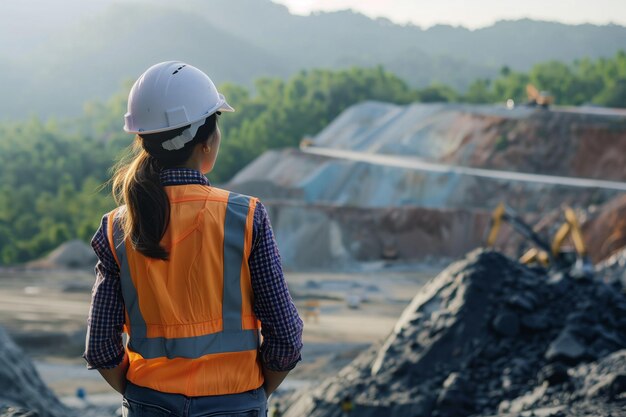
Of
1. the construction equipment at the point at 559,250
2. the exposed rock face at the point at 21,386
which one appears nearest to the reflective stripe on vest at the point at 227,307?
the exposed rock face at the point at 21,386

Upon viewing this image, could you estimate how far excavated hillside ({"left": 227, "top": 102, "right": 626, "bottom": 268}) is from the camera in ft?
103

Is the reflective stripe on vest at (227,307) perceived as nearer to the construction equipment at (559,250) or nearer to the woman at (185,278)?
the woman at (185,278)

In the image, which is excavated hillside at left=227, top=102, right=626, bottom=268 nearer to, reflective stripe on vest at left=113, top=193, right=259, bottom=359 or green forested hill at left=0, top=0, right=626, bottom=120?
reflective stripe on vest at left=113, top=193, right=259, bottom=359

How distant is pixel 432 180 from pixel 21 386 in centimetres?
3137

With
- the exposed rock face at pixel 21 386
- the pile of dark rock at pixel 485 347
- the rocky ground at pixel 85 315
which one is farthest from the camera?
the rocky ground at pixel 85 315

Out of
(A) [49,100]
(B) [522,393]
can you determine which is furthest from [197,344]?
(A) [49,100]

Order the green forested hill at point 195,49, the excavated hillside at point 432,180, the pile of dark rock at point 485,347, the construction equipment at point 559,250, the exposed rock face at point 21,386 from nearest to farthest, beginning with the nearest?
1. the exposed rock face at point 21,386
2. the pile of dark rock at point 485,347
3. the construction equipment at point 559,250
4. the excavated hillside at point 432,180
5. the green forested hill at point 195,49

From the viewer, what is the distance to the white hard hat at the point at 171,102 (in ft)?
7.04

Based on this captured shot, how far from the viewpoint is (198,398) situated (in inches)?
81.0

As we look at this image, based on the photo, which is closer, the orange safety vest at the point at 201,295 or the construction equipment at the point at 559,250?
the orange safety vest at the point at 201,295

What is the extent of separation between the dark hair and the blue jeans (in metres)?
0.34

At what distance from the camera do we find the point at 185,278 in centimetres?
207

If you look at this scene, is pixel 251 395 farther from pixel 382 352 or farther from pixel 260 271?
pixel 382 352

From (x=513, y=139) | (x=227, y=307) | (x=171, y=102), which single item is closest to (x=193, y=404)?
(x=227, y=307)
